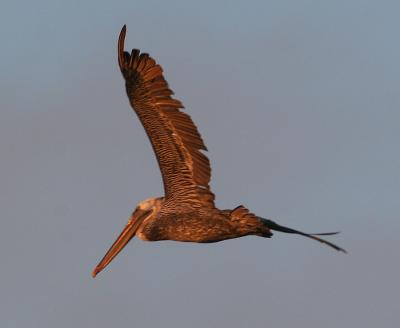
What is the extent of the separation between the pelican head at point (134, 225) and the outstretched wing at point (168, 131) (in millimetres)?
345

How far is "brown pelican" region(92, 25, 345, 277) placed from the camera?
17250 millimetres

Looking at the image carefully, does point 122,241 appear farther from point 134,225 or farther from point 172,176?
point 172,176

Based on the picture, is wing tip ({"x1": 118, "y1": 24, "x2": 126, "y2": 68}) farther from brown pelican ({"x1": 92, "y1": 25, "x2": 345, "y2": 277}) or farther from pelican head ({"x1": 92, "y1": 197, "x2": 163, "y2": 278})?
pelican head ({"x1": 92, "y1": 197, "x2": 163, "y2": 278})

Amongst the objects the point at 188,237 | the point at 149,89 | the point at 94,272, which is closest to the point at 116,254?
the point at 94,272

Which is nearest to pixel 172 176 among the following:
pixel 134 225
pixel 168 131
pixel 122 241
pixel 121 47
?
pixel 168 131

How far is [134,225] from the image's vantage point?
60.0 feet

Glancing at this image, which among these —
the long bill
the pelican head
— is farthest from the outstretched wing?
the long bill

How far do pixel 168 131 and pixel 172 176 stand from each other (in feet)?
2.54

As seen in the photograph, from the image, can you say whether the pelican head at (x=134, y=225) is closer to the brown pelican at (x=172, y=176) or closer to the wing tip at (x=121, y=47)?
the brown pelican at (x=172, y=176)

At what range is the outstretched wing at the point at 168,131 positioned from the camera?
57.4 feet

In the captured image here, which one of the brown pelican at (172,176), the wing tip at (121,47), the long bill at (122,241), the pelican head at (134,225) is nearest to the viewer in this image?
the wing tip at (121,47)

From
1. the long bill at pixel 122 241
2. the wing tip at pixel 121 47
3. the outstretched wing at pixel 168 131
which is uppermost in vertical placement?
the wing tip at pixel 121 47

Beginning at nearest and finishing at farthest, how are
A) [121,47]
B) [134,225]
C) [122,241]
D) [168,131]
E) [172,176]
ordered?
1. [121,47]
2. [168,131]
3. [172,176]
4. [134,225]
5. [122,241]

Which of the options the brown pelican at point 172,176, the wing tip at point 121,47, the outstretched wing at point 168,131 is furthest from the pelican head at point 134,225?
the wing tip at point 121,47
